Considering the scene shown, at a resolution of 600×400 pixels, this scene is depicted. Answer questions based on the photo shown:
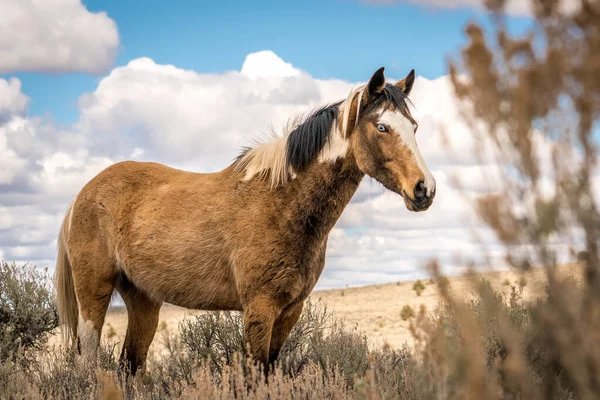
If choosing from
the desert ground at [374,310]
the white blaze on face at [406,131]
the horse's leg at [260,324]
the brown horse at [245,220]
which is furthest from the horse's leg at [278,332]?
the desert ground at [374,310]

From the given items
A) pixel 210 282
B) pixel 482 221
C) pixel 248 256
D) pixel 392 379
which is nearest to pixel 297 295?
pixel 248 256

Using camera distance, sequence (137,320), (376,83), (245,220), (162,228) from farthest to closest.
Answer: (137,320)
(162,228)
(245,220)
(376,83)

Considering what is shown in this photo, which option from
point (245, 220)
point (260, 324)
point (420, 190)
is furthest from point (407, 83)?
point (260, 324)

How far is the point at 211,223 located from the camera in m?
6.23

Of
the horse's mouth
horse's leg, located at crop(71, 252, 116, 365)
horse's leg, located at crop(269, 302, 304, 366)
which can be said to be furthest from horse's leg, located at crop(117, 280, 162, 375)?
the horse's mouth

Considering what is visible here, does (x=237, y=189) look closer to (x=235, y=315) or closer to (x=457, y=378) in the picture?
(x=235, y=315)

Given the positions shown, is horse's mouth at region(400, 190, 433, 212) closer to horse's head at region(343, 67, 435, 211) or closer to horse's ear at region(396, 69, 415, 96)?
horse's head at region(343, 67, 435, 211)

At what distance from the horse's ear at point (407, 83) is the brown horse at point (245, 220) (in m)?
0.01

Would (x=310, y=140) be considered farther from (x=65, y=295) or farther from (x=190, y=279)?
(x=65, y=295)

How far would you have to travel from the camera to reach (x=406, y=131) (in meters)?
5.40

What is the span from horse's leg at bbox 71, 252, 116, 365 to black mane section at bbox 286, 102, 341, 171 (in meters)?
2.51

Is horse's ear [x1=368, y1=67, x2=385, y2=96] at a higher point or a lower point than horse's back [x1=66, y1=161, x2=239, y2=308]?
higher

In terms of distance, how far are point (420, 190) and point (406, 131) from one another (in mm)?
593

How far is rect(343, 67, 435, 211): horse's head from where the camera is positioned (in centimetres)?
514
